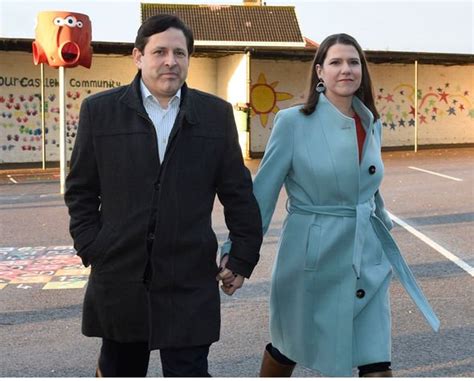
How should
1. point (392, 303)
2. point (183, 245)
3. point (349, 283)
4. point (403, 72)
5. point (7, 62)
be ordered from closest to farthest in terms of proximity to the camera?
Result: 1. point (183, 245)
2. point (349, 283)
3. point (392, 303)
4. point (7, 62)
5. point (403, 72)

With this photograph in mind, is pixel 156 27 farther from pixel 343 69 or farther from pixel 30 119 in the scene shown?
pixel 30 119

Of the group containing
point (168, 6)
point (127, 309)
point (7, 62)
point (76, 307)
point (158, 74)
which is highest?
point (168, 6)

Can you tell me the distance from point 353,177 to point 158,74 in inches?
42.4

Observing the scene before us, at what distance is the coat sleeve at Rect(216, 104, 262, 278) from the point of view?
323 centimetres

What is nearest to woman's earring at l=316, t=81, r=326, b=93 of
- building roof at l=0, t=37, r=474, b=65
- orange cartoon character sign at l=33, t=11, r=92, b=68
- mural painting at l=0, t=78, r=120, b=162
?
orange cartoon character sign at l=33, t=11, r=92, b=68

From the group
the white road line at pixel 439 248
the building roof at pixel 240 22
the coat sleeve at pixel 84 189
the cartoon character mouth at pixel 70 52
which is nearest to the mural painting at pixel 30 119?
the building roof at pixel 240 22

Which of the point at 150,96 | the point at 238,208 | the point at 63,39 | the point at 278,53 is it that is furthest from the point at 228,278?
the point at 278,53

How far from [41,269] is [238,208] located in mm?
4986

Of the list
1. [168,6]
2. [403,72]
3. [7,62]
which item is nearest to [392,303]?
[7,62]

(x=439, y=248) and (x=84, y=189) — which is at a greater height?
(x=84, y=189)

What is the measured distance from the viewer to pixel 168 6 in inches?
1140

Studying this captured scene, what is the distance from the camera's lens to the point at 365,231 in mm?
3590

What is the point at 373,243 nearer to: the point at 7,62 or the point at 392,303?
the point at 392,303

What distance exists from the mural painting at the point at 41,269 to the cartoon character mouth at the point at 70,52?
17.5 ft
